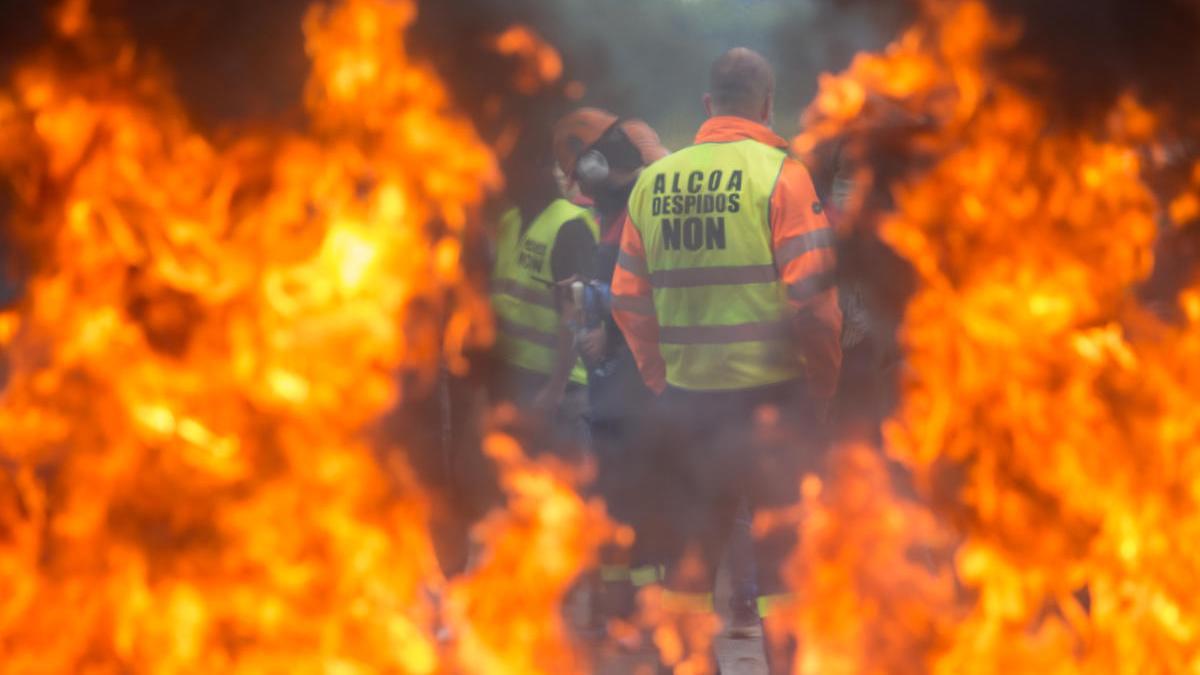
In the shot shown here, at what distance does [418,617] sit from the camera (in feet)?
16.0

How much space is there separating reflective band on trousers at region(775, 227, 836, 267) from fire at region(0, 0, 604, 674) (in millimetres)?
1360

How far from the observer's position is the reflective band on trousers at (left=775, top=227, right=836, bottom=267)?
15.7ft

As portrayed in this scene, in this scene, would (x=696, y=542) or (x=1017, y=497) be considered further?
(x=696, y=542)

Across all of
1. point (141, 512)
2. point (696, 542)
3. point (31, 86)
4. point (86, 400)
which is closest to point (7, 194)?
point (31, 86)

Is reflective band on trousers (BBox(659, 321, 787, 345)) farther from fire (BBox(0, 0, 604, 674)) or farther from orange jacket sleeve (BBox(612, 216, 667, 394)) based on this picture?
fire (BBox(0, 0, 604, 674))

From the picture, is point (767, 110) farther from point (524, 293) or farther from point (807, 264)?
point (524, 293)

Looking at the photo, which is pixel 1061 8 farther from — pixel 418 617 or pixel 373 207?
pixel 418 617

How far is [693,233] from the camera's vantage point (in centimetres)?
492

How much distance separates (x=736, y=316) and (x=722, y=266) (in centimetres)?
18

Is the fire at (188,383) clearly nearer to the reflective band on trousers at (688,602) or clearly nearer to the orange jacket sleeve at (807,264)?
the reflective band on trousers at (688,602)

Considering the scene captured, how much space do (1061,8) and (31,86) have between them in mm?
3213

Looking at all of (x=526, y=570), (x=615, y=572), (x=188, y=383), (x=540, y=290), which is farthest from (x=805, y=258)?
(x=188, y=383)

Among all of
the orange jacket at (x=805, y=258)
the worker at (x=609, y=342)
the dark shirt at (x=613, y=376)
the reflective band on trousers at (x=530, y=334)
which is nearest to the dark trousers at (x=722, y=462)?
the orange jacket at (x=805, y=258)

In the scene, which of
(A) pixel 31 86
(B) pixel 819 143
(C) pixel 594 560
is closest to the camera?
(A) pixel 31 86
